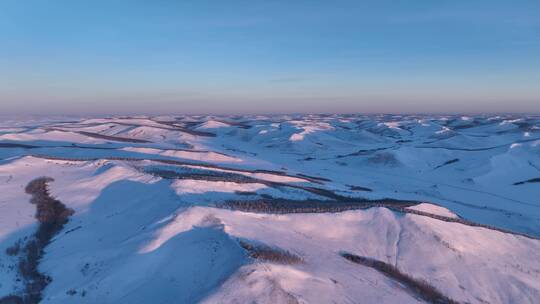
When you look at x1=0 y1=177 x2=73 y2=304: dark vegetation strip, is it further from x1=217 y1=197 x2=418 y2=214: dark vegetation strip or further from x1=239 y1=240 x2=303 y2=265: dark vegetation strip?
x1=217 y1=197 x2=418 y2=214: dark vegetation strip

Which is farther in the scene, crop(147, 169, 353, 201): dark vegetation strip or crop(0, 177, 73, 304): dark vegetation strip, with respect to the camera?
crop(147, 169, 353, 201): dark vegetation strip

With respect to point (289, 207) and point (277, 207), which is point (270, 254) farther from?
point (289, 207)

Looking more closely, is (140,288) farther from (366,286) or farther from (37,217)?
(37,217)

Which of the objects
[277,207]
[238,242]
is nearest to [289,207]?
[277,207]

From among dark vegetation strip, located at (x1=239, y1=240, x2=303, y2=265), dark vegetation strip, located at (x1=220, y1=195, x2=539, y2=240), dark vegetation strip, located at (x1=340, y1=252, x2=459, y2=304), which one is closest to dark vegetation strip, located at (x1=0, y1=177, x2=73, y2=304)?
dark vegetation strip, located at (x1=239, y1=240, x2=303, y2=265)

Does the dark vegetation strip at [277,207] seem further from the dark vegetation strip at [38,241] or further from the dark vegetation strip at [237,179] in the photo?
the dark vegetation strip at [38,241]

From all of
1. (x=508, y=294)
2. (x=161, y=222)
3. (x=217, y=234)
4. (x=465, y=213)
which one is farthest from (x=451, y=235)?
(x=465, y=213)
